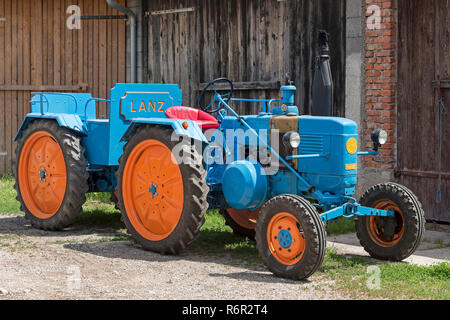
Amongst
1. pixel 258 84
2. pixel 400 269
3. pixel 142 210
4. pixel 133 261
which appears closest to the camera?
pixel 400 269

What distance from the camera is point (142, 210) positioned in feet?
22.4

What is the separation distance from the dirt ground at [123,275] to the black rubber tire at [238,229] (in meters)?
0.85

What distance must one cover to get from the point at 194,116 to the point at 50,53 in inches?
253

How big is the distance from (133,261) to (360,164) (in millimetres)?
3552

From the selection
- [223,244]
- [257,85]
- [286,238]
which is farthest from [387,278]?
[257,85]

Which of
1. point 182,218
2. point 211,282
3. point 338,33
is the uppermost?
point 338,33

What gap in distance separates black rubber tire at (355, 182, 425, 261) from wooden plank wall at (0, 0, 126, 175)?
22.4 feet

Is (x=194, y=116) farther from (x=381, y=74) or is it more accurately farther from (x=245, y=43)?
(x=245, y=43)

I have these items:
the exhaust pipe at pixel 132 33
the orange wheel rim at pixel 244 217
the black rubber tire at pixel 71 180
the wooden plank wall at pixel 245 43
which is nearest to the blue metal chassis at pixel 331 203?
the orange wheel rim at pixel 244 217

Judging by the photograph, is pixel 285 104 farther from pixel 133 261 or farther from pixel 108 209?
pixel 108 209

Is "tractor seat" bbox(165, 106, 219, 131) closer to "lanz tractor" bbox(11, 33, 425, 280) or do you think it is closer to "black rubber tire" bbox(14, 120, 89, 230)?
"lanz tractor" bbox(11, 33, 425, 280)

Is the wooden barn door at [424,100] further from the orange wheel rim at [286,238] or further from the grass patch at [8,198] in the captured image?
the grass patch at [8,198]

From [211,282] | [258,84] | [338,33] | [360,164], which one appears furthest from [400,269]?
[258,84]

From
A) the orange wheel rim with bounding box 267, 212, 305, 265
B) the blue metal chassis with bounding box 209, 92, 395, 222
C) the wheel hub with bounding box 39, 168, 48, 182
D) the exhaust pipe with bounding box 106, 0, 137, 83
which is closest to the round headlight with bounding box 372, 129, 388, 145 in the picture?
the blue metal chassis with bounding box 209, 92, 395, 222
